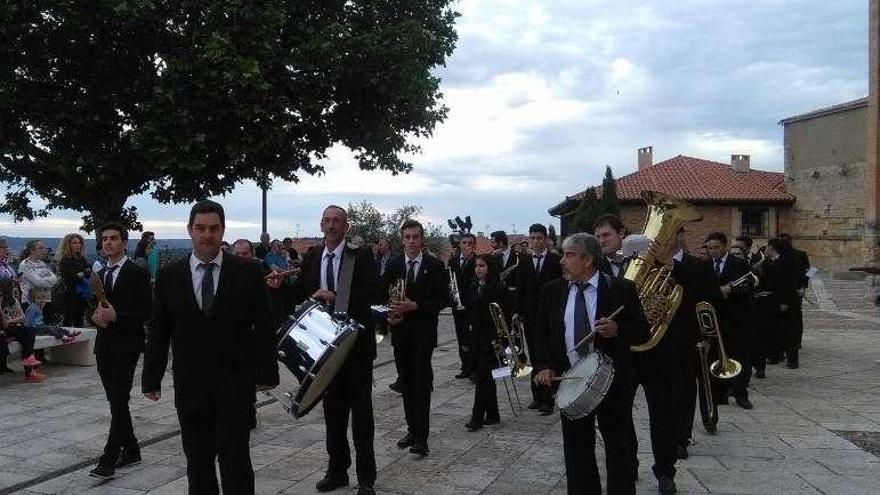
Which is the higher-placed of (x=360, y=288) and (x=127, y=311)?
(x=360, y=288)

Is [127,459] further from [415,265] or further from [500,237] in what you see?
[500,237]

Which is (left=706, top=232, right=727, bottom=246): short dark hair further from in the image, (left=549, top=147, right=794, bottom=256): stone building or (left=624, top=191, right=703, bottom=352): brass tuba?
(left=549, top=147, right=794, bottom=256): stone building

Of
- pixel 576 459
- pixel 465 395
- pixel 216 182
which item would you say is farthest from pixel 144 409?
pixel 216 182

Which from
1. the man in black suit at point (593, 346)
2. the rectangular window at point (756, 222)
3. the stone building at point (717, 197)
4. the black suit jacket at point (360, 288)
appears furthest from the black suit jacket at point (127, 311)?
the rectangular window at point (756, 222)

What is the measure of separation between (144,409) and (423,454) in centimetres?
357

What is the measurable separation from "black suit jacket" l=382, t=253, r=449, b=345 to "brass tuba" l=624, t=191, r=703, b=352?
178 cm

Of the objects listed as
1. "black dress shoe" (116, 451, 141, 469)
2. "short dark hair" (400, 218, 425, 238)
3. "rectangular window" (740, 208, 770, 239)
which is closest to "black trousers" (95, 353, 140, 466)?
"black dress shoe" (116, 451, 141, 469)

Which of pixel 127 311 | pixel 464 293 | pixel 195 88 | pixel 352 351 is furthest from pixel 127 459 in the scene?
pixel 195 88

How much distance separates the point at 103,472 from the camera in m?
5.73

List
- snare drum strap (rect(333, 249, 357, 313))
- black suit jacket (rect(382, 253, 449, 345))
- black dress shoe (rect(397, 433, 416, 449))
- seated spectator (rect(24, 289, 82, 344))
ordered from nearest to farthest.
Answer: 1. snare drum strap (rect(333, 249, 357, 313))
2. black suit jacket (rect(382, 253, 449, 345))
3. black dress shoe (rect(397, 433, 416, 449))
4. seated spectator (rect(24, 289, 82, 344))

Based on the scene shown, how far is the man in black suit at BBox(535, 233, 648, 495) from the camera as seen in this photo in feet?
14.7

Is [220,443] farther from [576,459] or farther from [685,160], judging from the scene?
[685,160]

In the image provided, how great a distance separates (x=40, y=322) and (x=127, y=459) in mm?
6561

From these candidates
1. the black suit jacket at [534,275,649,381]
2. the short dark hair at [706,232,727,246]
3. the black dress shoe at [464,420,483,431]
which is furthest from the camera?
the short dark hair at [706,232,727,246]
